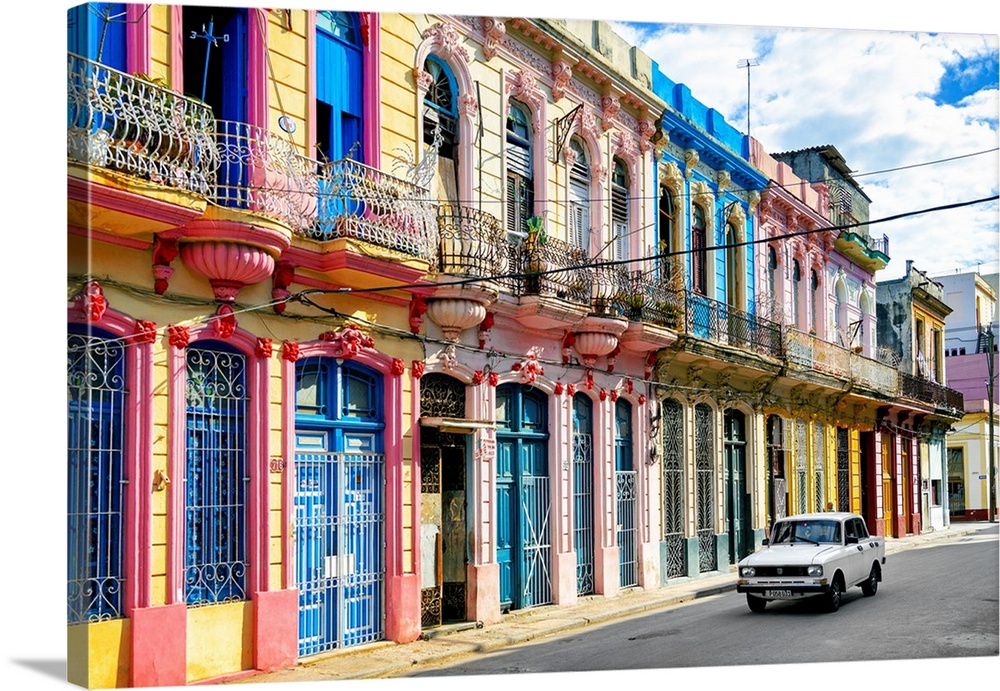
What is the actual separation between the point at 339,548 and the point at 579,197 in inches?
274

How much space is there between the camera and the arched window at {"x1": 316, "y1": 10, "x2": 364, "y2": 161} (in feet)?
41.8

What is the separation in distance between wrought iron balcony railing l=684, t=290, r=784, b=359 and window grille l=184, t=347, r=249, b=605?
398 inches

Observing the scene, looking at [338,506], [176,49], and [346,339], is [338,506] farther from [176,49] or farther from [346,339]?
[176,49]

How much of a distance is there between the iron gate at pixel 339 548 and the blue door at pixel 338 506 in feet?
0.03

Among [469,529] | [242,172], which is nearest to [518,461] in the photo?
[469,529]

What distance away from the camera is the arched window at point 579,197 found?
671 inches

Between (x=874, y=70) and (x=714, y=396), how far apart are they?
29.9 feet

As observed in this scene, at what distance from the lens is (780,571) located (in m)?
15.5

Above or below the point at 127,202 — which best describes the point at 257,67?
above

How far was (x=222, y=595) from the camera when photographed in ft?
36.7

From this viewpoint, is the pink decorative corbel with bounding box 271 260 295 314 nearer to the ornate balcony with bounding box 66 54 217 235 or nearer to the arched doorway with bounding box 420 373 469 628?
the ornate balcony with bounding box 66 54 217 235

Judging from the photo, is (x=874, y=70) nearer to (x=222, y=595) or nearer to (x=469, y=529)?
(x=469, y=529)

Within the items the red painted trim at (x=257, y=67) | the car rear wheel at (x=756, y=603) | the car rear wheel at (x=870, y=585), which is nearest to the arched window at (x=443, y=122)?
the red painted trim at (x=257, y=67)

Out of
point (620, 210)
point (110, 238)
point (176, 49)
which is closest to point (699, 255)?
point (620, 210)
